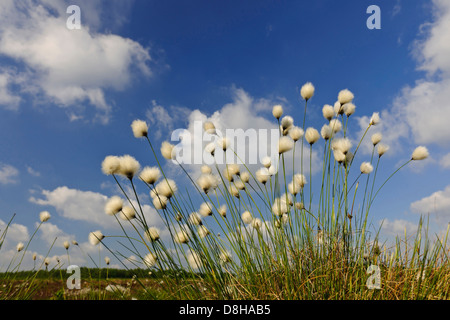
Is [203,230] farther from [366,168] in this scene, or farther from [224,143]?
[366,168]

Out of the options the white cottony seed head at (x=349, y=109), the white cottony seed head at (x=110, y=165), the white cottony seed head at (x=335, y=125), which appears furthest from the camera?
the white cottony seed head at (x=349, y=109)

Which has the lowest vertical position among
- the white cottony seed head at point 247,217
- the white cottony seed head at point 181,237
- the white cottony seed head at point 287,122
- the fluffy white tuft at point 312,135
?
the white cottony seed head at point 181,237

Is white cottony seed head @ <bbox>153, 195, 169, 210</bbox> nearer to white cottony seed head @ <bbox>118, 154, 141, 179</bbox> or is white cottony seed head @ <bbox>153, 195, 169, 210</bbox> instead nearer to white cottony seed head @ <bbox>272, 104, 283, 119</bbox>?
white cottony seed head @ <bbox>118, 154, 141, 179</bbox>

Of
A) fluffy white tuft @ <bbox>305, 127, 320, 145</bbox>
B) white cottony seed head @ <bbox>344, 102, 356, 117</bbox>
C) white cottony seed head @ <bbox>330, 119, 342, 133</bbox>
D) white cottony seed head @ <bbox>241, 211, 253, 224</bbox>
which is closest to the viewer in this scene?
fluffy white tuft @ <bbox>305, 127, 320, 145</bbox>

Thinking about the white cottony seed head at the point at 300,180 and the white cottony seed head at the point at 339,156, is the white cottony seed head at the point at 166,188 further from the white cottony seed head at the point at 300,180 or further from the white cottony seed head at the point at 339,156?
the white cottony seed head at the point at 339,156

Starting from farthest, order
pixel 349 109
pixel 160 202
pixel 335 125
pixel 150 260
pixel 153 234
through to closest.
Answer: pixel 349 109 < pixel 335 125 < pixel 150 260 < pixel 153 234 < pixel 160 202

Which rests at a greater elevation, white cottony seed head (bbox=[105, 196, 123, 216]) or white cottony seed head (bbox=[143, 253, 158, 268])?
white cottony seed head (bbox=[105, 196, 123, 216])

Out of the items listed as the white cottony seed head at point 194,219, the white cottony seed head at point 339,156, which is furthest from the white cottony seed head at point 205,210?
the white cottony seed head at point 339,156

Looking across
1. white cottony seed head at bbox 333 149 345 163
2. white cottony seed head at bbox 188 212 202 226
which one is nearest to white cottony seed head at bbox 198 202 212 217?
white cottony seed head at bbox 188 212 202 226

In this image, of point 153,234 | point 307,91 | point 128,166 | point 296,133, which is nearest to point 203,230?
point 153,234

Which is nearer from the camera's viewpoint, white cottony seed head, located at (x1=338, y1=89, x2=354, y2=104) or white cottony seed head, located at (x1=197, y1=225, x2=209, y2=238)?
white cottony seed head, located at (x1=197, y1=225, x2=209, y2=238)
